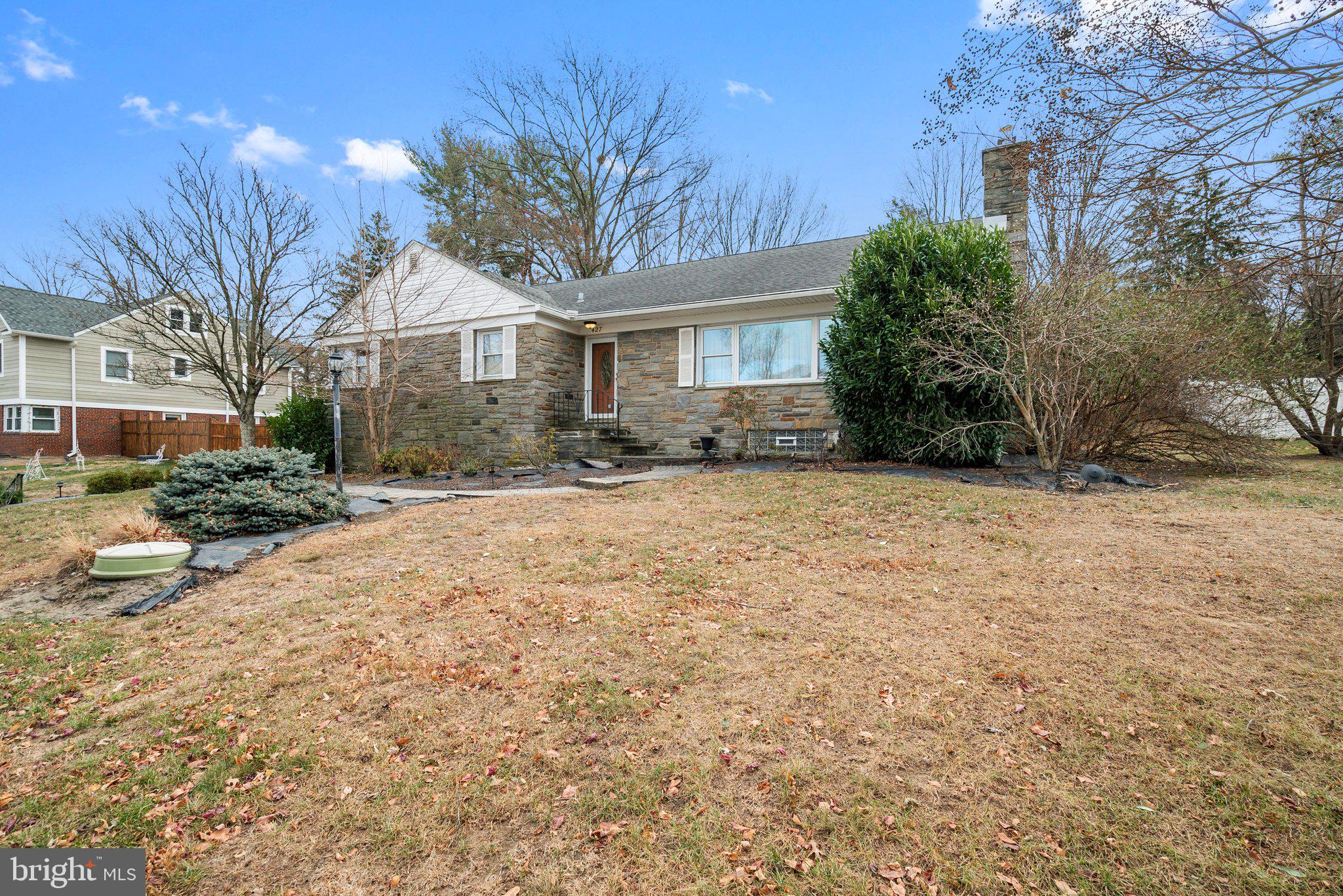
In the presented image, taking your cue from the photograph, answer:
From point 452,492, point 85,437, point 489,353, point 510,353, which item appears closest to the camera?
point 452,492

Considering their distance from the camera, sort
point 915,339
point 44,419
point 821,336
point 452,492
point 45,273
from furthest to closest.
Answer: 1. point 45,273
2. point 44,419
3. point 821,336
4. point 452,492
5. point 915,339

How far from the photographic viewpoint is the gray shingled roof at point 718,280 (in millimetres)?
11602

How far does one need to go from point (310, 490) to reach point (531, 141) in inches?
794

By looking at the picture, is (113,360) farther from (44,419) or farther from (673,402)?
(673,402)

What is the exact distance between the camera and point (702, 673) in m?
3.00

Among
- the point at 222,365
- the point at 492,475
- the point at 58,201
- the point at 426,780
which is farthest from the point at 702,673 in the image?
the point at 58,201

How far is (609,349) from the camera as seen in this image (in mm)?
13539

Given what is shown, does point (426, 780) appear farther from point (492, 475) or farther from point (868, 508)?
point (492, 475)

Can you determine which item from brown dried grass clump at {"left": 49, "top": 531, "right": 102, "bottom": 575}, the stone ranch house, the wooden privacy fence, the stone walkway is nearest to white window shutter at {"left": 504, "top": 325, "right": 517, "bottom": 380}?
the stone ranch house

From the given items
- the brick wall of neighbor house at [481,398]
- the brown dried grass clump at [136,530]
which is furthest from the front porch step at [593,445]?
the brown dried grass clump at [136,530]

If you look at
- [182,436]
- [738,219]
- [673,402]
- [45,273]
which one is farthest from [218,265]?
[738,219]

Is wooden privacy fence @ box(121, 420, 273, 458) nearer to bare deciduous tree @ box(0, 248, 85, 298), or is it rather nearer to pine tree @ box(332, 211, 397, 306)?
bare deciduous tree @ box(0, 248, 85, 298)

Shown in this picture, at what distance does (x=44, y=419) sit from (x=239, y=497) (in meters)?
19.9

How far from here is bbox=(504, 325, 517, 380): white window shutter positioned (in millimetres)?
12617
